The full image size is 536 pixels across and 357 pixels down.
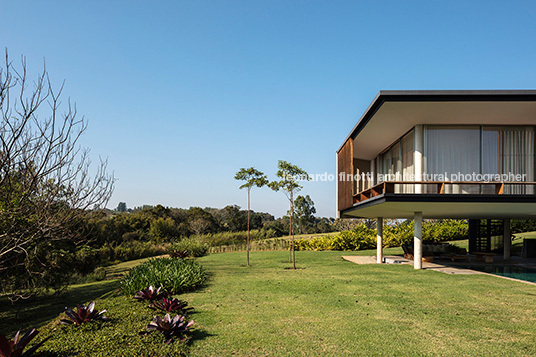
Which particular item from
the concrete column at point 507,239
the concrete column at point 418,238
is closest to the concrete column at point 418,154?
the concrete column at point 418,238

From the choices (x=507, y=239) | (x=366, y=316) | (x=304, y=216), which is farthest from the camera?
(x=304, y=216)

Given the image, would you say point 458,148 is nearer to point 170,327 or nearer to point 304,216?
point 170,327

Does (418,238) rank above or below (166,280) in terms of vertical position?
above

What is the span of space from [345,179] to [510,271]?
24.6 ft

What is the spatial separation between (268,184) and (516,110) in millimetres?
9503

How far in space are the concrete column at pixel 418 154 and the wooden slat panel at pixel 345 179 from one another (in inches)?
123

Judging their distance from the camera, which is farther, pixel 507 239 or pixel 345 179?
pixel 507 239

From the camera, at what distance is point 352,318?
21.9ft

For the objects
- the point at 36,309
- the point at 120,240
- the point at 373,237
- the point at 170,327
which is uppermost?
the point at 170,327

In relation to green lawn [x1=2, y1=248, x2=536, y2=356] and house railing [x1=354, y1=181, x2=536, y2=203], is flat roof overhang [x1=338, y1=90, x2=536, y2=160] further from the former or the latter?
green lawn [x1=2, y1=248, x2=536, y2=356]

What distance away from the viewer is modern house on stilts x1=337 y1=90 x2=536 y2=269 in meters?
10.4

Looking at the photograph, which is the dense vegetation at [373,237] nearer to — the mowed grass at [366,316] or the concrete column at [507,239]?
the concrete column at [507,239]

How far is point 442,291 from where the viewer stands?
9.16 metres

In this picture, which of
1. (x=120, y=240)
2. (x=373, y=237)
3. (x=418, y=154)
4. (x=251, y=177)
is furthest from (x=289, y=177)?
(x=120, y=240)
